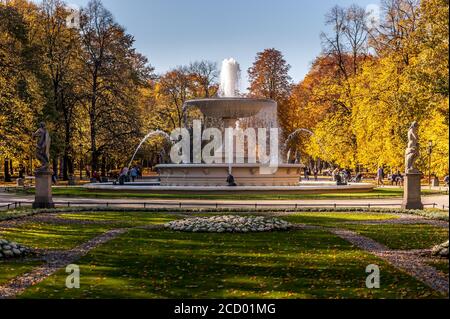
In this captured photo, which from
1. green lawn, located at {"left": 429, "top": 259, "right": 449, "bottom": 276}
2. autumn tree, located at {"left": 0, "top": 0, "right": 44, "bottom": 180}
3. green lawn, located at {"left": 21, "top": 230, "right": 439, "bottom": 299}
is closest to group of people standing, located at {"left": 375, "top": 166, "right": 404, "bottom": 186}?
autumn tree, located at {"left": 0, "top": 0, "right": 44, "bottom": 180}

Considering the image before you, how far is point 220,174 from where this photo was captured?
3234cm

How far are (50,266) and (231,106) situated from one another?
25120mm

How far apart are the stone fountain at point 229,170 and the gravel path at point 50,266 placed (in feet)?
57.7

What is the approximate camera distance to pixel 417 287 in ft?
29.1

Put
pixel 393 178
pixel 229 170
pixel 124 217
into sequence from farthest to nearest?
pixel 393 178, pixel 229 170, pixel 124 217

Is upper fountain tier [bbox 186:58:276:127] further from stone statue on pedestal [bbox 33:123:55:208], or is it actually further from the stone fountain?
stone statue on pedestal [bbox 33:123:55:208]

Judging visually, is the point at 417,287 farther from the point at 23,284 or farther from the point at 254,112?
the point at 254,112

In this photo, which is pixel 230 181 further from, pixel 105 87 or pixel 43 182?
pixel 105 87

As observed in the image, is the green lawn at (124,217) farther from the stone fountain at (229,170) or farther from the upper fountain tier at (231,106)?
the upper fountain tier at (231,106)

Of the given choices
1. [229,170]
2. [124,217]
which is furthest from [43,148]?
[229,170]

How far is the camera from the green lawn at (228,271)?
868cm

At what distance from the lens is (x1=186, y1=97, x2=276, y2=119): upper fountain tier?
114ft
